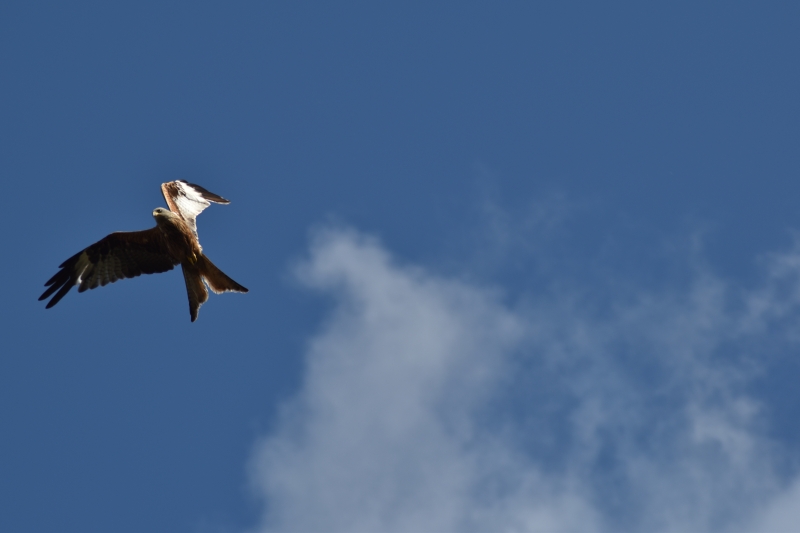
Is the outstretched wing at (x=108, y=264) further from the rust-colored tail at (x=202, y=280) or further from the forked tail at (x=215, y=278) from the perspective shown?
the forked tail at (x=215, y=278)

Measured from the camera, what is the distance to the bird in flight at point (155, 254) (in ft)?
41.6

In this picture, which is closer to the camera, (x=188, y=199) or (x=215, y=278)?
(x=215, y=278)

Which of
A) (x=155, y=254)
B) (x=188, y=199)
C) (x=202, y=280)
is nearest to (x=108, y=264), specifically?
(x=155, y=254)

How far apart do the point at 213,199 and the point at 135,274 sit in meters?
1.64

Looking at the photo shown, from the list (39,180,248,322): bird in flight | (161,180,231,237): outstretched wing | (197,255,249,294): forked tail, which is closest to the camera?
(197,255,249,294): forked tail

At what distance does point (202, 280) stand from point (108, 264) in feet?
6.31

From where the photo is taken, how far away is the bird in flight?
12688 mm

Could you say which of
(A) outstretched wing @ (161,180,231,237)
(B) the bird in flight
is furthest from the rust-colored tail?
(A) outstretched wing @ (161,180,231,237)

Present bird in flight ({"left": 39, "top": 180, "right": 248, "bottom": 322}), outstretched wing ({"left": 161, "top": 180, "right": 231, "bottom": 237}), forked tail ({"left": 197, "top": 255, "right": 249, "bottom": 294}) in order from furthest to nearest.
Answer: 1. outstretched wing ({"left": 161, "top": 180, "right": 231, "bottom": 237})
2. bird in flight ({"left": 39, "top": 180, "right": 248, "bottom": 322})
3. forked tail ({"left": 197, "top": 255, "right": 249, "bottom": 294})

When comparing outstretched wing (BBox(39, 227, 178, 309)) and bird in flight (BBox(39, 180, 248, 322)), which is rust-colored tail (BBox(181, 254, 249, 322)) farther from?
outstretched wing (BBox(39, 227, 178, 309))

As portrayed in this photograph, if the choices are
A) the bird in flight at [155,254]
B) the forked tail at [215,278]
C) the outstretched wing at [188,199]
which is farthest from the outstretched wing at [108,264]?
the forked tail at [215,278]

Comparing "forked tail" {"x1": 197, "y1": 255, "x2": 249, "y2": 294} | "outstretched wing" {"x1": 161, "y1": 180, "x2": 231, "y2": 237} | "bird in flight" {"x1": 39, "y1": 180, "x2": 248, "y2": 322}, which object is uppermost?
"outstretched wing" {"x1": 161, "y1": 180, "x2": 231, "y2": 237}

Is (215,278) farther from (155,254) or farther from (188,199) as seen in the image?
(188,199)

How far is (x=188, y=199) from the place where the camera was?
13.6 meters
